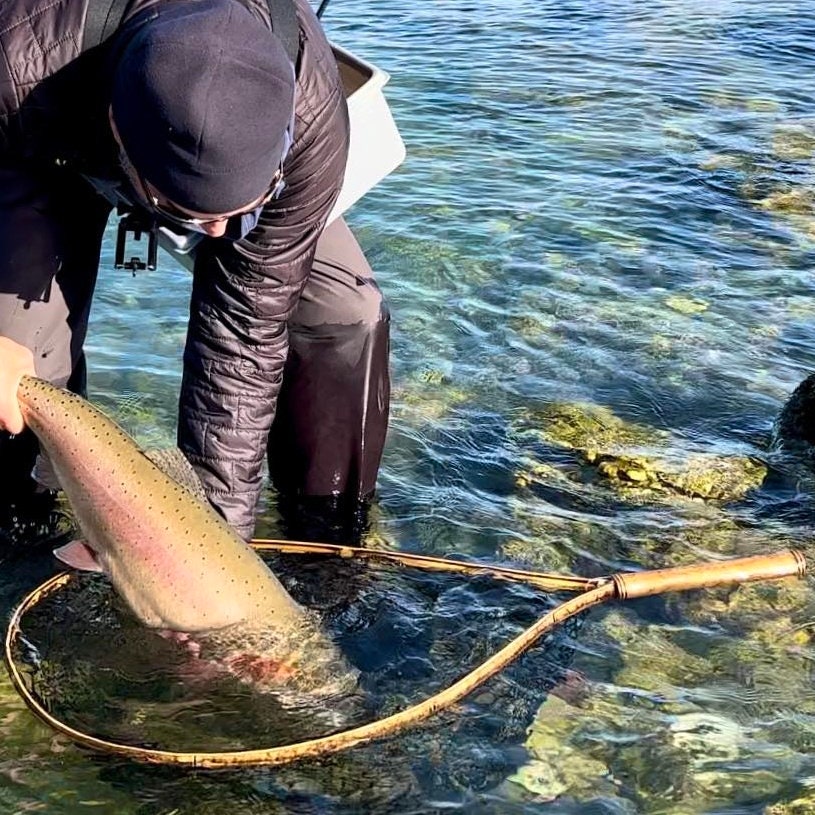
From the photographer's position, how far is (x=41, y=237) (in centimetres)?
430

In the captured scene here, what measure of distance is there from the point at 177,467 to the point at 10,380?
667mm

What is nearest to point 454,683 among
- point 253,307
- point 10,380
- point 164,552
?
point 164,552

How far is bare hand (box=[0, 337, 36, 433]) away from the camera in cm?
401

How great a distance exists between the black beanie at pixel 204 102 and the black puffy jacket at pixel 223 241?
1.05ft

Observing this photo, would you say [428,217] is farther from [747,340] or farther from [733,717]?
[733,717]

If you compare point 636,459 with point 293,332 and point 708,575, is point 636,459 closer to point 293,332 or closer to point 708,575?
point 708,575

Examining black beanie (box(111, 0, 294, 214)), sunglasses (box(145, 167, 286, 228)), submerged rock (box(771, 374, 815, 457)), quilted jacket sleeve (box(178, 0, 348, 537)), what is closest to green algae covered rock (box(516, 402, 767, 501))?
submerged rock (box(771, 374, 815, 457))

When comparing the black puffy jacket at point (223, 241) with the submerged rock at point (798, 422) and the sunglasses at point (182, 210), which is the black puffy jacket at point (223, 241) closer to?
the sunglasses at point (182, 210)

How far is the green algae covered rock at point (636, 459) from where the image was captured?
246 inches

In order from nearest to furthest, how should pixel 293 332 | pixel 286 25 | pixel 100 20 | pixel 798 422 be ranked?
pixel 100 20 < pixel 286 25 < pixel 293 332 < pixel 798 422

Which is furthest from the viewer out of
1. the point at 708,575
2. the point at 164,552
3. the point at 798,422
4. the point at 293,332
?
the point at 798,422

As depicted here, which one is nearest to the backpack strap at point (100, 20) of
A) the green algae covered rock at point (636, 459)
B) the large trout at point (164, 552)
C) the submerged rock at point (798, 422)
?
the large trout at point (164, 552)

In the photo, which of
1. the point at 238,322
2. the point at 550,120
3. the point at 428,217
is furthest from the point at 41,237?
Answer: the point at 550,120

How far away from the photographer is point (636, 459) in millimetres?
6484
